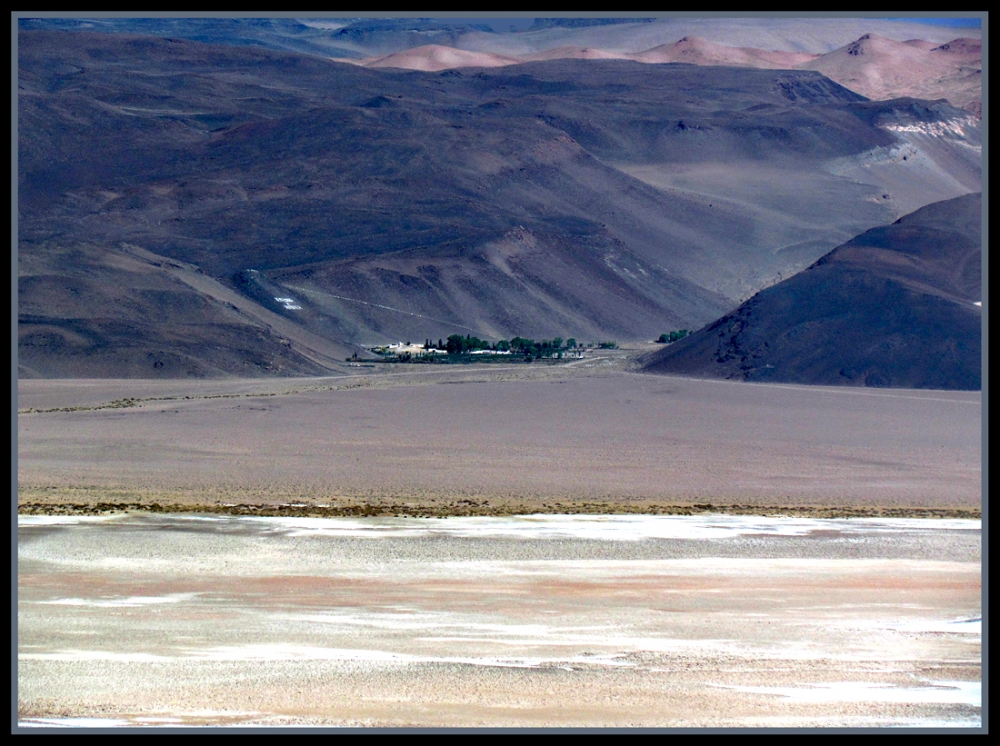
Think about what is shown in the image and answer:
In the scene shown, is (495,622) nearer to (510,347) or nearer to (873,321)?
(873,321)

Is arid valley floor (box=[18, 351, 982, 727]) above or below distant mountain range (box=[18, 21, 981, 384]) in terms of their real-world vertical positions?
below

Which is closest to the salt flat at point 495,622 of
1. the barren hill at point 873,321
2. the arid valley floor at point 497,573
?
the arid valley floor at point 497,573

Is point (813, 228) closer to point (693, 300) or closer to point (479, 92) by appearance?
point (693, 300)

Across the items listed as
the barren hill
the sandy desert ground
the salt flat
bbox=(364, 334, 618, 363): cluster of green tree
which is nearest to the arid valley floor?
the salt flat

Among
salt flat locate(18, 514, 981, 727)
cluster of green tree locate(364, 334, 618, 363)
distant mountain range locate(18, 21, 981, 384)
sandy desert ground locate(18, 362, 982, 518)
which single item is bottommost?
salt flat locate(18, 514, 981, 727)

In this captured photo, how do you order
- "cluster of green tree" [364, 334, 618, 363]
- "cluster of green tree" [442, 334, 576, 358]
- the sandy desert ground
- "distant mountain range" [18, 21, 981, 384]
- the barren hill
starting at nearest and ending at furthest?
the sandy desert ground → the barren hill → "cluster of green tree" [364, 334, 618, 363] → "distant mountain range" [18, 21, 981, 384] → "cluster of green tree" [442, 334, 576, 358]

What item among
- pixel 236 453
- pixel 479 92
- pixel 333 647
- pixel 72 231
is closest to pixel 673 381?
pixel 236 453

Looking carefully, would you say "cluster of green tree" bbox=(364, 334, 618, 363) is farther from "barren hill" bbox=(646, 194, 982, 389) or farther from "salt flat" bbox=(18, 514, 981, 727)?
"salt flat" bbox=(18, 514, 981, 727)
